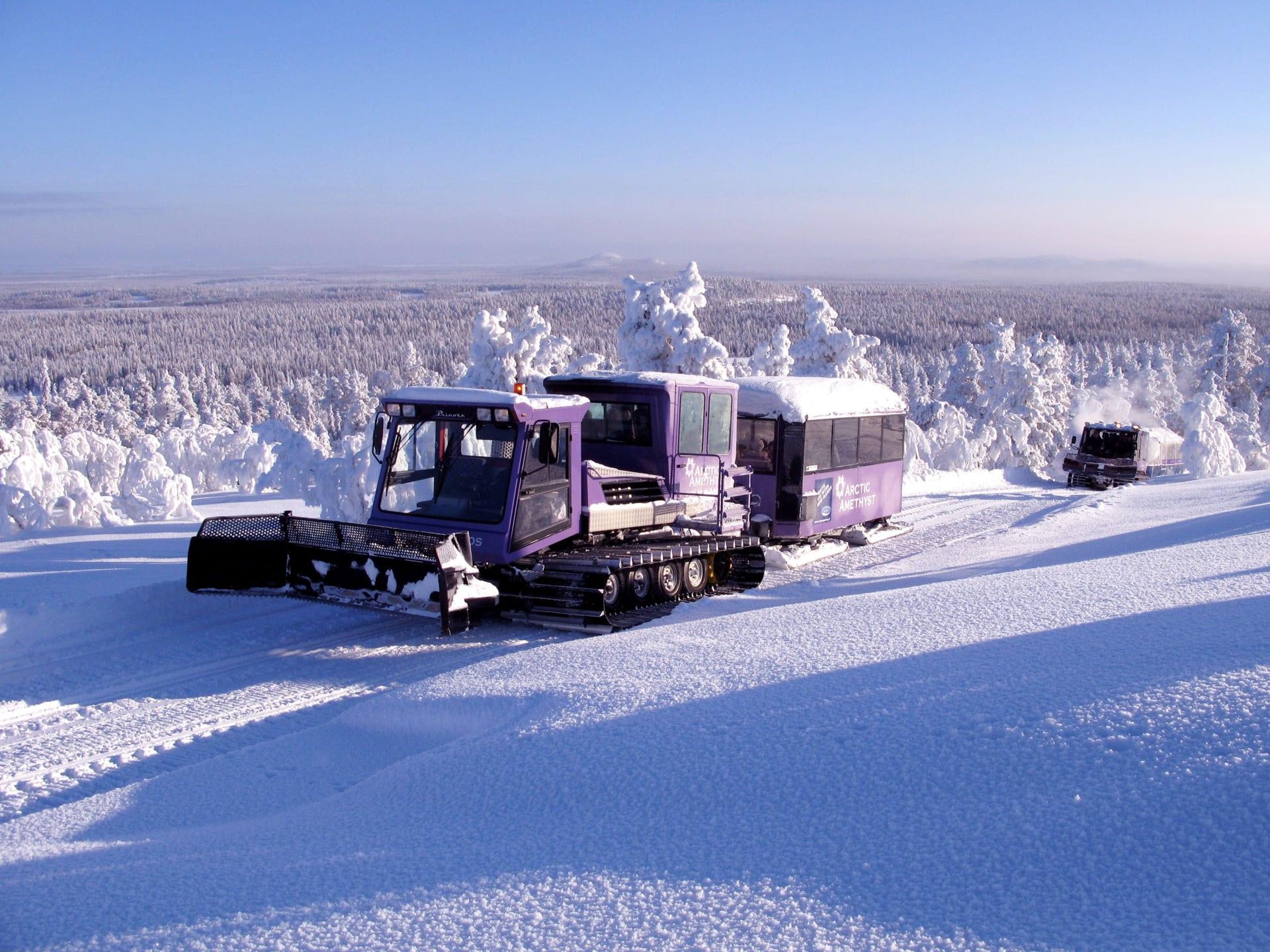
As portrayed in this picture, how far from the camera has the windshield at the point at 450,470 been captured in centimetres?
1027

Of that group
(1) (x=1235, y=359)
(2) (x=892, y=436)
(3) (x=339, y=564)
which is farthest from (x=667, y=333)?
(1) (x=1235, y=359)

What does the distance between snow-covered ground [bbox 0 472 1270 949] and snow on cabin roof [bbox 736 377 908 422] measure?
6.26m

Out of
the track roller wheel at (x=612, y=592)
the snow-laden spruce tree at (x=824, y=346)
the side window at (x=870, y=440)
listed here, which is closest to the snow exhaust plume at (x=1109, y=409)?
the snow-laden spruce tree at (x=824, y=346)

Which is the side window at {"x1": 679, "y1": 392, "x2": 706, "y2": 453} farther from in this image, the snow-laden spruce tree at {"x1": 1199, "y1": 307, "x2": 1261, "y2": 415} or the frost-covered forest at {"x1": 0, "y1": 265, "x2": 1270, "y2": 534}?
the snow-laden spruce tree at {"x1": 1199, "y1": 307, "x2": 1261, "y2": 415}

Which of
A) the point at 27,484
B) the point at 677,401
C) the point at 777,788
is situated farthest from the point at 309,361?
the point at 777,788

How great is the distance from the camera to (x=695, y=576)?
12156 millimetres

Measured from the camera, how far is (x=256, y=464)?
41.8 meters

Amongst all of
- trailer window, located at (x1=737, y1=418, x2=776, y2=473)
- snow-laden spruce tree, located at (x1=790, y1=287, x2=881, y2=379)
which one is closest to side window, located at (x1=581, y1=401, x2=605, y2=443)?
trailer window, located at (x1=737, y1=418, x2=776, y2=473)

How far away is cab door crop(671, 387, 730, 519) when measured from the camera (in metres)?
12.6

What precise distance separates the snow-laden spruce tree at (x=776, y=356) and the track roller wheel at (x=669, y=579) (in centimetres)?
2429

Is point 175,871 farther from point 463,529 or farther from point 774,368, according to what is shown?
point 774,368

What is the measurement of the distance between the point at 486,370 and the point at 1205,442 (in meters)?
36.5

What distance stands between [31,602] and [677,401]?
7.74m

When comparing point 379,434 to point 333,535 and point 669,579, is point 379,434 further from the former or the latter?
point 669,579
